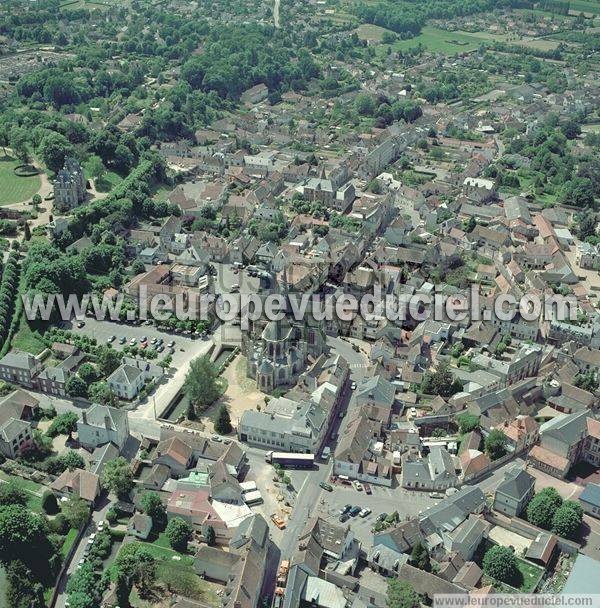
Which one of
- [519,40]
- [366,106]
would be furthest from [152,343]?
[519,40]

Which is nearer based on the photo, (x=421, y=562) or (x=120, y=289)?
(x=421, y=562)

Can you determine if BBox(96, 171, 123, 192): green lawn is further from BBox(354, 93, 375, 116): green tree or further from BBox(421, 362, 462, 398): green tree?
BBox(421, 362, 462, 398): green tree

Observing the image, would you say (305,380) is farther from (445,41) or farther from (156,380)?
(445,41)

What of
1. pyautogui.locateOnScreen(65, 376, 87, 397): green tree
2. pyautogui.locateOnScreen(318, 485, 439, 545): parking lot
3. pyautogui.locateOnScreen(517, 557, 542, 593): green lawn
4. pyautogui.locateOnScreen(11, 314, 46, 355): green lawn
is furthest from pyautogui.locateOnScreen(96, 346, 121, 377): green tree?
pyautogui.locateOnScreen(517, 557, 542, 593): green lawn

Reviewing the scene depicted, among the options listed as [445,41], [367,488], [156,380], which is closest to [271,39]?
[445,41]

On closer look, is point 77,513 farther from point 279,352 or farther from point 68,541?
point 279,352

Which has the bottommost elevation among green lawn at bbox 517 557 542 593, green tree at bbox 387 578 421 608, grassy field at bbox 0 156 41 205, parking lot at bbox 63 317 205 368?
parking lot at bbox 63 317 205 368

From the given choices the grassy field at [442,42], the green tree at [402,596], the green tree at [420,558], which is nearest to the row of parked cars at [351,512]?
the green tree at [420,558]
